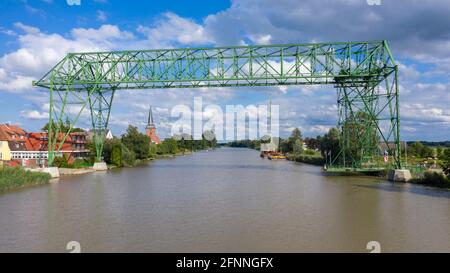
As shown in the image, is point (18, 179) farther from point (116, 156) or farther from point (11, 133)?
point (116, 156)

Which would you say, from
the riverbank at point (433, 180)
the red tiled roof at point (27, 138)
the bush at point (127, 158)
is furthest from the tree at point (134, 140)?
the riverbank at point (433, 180)

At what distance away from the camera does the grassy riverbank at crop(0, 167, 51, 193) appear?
985 inches

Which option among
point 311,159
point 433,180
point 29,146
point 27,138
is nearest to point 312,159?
point 311,159

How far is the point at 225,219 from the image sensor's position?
52.9ft

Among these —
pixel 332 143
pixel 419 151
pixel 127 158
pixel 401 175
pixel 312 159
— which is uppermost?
pixel 332 143

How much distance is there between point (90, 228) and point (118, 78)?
2339 cm

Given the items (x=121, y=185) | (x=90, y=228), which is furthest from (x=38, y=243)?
(x=121, y=185)

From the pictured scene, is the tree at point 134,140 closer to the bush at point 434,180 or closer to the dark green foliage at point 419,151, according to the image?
the dark green foliage at point 419,151

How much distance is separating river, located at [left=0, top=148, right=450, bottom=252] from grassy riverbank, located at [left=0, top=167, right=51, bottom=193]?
1.18 m

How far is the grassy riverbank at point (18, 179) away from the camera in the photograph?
25.0m

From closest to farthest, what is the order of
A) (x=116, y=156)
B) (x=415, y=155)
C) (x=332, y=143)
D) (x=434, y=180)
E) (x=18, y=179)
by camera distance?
(x=18, y=179) < (x=434, y=180) < (x=116, y=156) < (x=332, y=143) < (x=415, y=155)

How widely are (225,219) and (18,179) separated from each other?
1680 centimetres

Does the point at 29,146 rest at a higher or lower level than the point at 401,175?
higher

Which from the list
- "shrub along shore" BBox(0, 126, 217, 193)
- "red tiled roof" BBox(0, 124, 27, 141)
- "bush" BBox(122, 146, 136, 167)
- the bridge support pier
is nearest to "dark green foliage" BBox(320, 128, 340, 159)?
the bridge support pier
